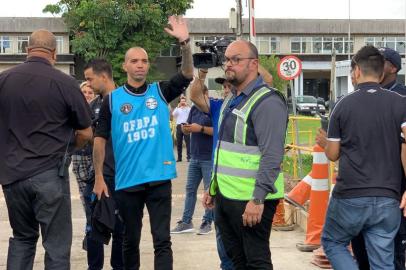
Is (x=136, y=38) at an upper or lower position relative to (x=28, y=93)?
upper

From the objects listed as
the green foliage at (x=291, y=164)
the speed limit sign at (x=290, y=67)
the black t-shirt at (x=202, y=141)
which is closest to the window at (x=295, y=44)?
the speed limit sign at (x=290, y=67)

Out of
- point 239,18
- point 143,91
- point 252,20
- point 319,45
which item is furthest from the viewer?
point 319,45

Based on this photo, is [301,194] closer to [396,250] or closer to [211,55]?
[211,55]

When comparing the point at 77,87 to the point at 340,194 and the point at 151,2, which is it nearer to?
the point at 340,194

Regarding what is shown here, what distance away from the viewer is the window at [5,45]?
54.7m

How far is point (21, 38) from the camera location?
183 ft

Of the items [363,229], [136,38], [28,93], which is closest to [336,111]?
[363,229]

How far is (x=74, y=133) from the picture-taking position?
4801mm

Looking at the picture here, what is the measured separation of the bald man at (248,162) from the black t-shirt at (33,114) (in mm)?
1108

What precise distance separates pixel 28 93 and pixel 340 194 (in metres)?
2.27

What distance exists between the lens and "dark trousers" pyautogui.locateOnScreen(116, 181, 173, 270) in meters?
5.08


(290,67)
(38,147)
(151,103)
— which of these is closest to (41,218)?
(38,147)

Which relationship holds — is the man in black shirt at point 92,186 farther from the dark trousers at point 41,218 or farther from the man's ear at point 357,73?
the man's ear at point 357,73

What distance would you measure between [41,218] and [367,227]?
2.28 meters
